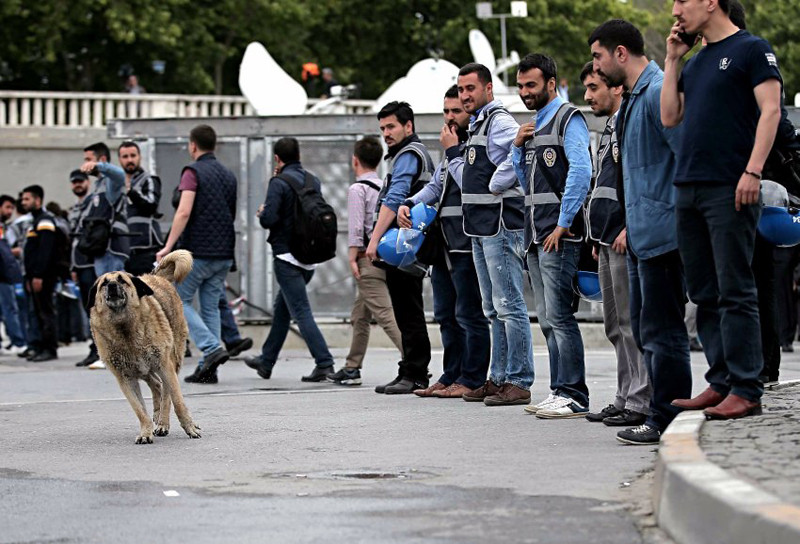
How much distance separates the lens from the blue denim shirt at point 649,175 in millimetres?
8445

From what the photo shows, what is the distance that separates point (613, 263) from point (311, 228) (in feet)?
16.4

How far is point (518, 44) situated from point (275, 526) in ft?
166

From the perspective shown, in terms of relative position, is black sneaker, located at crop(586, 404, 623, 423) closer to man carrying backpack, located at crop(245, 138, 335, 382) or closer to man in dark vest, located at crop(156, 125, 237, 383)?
man carrying backpack, located at crop(245, 138, 335, 382)

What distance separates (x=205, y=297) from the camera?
1452 centimetres

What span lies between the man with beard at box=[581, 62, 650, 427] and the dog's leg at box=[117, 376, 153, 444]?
257 centimetres

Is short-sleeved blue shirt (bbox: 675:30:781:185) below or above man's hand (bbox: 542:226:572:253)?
above

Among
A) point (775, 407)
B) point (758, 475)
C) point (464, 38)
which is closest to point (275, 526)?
point (758, 475)

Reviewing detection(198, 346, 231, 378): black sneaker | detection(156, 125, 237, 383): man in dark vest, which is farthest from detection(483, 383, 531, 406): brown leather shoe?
detection(156, 125, 237, 383): man in dark vest

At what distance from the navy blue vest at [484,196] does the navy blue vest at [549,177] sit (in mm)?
650

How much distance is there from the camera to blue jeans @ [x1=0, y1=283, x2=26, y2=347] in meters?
20.9

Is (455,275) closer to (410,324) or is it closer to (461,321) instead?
(461,321)

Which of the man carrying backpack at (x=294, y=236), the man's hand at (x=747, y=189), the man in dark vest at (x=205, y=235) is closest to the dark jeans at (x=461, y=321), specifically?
the man carrying backpack at (x=294, y=236)

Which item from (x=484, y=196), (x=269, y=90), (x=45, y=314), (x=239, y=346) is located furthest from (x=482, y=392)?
(x=269, y=90)

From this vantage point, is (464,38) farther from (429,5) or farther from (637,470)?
(637,470)
